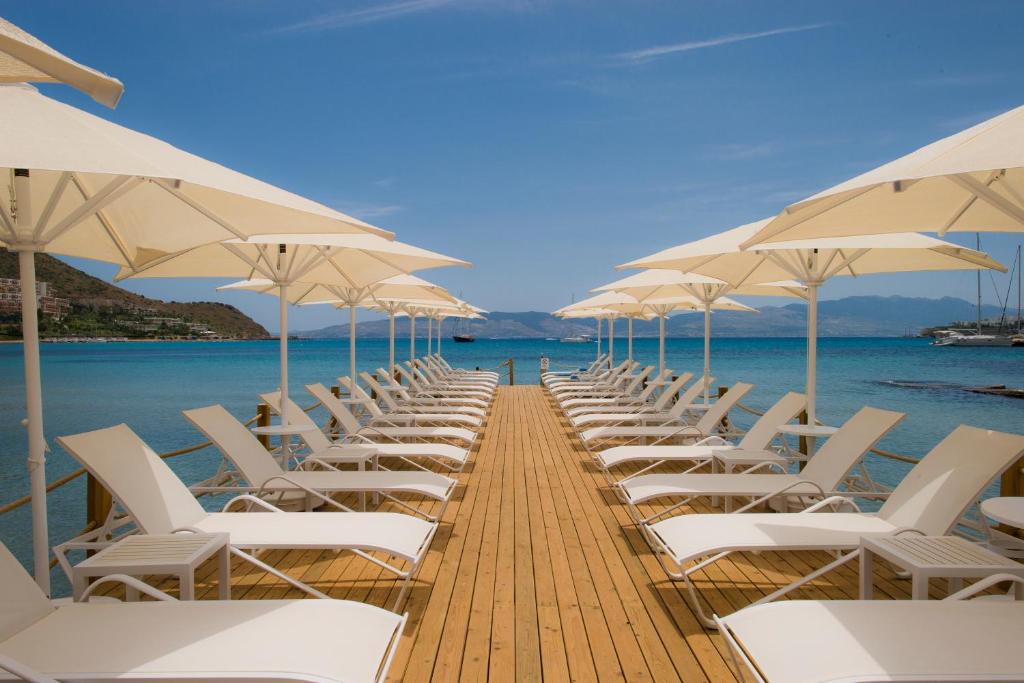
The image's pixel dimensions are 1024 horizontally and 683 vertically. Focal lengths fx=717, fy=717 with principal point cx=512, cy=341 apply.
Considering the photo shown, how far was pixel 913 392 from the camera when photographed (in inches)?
1266

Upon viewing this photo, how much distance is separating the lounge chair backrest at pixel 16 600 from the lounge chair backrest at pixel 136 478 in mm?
883

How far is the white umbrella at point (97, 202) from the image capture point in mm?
2389

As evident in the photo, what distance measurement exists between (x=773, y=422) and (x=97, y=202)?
5208mm

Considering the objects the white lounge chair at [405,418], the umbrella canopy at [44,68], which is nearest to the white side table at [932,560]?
the umbrella canopy at [44,68]

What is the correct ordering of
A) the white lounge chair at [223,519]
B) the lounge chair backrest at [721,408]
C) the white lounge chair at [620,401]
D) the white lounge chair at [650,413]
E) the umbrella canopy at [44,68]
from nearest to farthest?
the umbrella canopy at [44,68]
the white lounge chair at [223,519]
the lounge chair backrest at [721,408]
the white lounge chair at [650,413]
the white lounge chair at [620,401]

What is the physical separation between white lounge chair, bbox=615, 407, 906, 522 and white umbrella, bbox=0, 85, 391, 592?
2500 millimetres

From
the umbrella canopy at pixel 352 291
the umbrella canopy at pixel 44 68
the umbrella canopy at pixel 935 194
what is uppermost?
the umbrella canopy at pixel 935 194

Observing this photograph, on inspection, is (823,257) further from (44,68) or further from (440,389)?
(440,389)

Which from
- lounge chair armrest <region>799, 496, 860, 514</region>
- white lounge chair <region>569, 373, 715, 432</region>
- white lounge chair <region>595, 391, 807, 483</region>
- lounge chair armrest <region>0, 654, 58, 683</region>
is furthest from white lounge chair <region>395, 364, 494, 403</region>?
lounge chair armrest <region>0, 654, 58, 683</region>

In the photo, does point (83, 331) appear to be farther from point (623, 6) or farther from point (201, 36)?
point (623, 6)

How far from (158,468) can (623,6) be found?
514 inches

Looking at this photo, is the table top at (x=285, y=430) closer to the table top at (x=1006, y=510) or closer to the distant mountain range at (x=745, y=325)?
the table top at (x=1006, y=510)

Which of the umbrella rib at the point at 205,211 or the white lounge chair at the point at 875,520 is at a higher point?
the umbrella rib at the point at 205,211

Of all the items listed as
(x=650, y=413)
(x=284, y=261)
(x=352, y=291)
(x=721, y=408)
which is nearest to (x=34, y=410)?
(x=284, y=261)
